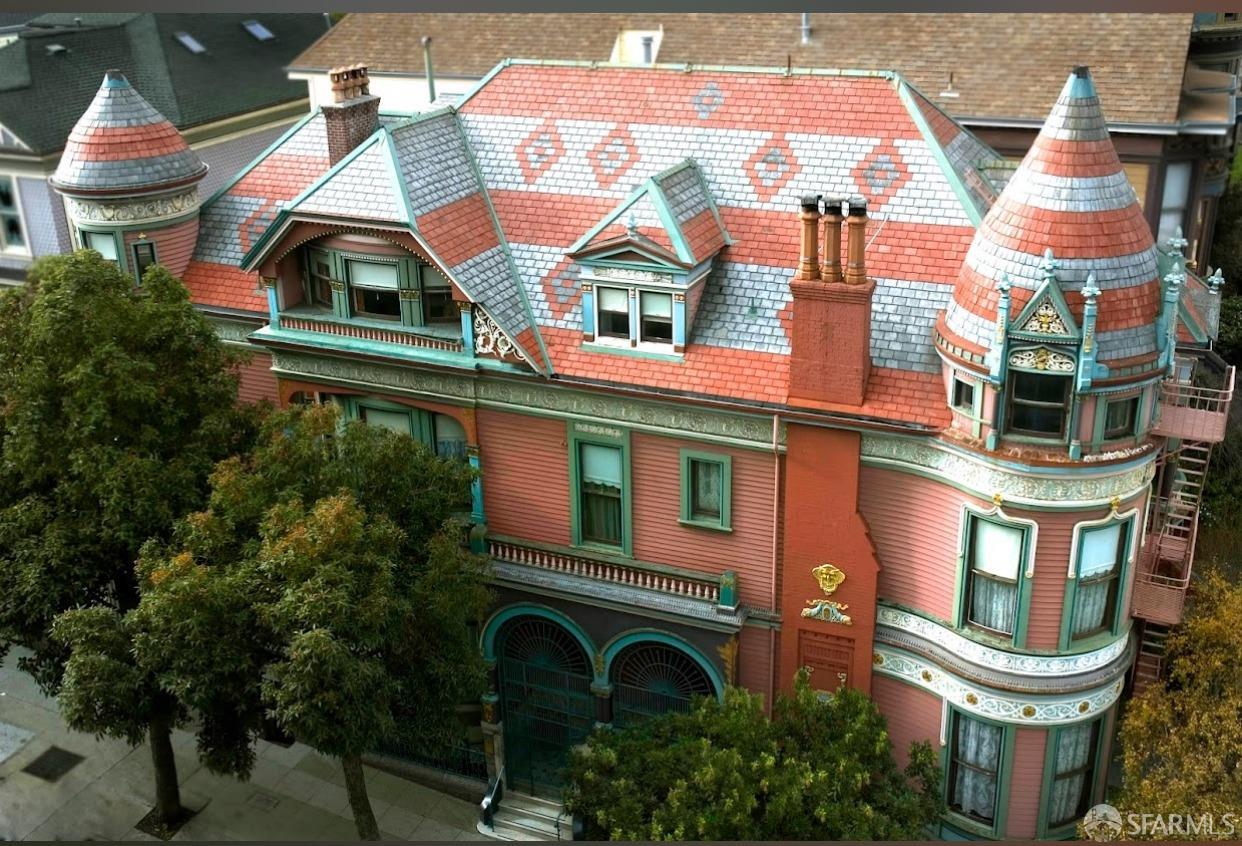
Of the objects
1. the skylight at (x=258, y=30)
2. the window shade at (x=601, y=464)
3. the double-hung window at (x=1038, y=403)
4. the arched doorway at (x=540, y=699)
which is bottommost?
the arched doorway at (x=540, y=699)

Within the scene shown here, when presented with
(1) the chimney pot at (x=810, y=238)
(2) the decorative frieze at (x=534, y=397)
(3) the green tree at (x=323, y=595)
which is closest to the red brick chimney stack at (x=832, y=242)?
(1) the chimney pot at (x=810, y=238)

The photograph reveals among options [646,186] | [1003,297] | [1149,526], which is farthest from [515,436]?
[1149,526]

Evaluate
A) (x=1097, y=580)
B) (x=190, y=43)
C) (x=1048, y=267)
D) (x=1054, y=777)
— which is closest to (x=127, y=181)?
(x=190, y=43)

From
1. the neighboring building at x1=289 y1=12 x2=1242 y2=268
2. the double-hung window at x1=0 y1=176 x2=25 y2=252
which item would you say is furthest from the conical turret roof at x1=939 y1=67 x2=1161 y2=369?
the double-hung window at x1=0 y1=176 x2=25 y2=252

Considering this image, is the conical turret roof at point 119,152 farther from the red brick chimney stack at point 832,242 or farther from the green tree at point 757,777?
the green tree at point 757,777

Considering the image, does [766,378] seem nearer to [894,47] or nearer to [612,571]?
[612,571]

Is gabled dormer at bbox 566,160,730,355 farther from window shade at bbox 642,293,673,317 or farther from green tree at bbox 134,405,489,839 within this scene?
green tree at bbox 134,405,489,839

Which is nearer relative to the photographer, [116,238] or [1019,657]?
[1019,657]
